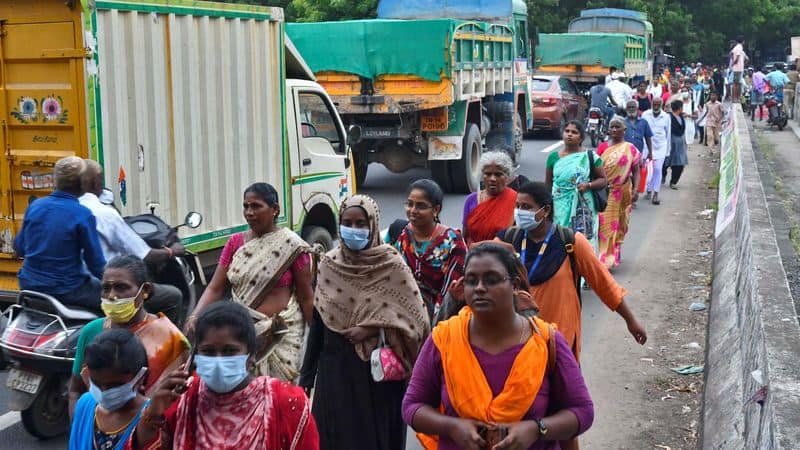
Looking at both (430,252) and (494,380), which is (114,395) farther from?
(430,252)

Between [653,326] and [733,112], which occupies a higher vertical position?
[733,112]

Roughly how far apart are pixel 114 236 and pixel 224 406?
3058mm

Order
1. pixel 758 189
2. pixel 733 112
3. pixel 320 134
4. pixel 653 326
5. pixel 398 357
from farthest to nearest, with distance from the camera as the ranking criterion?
pixel 733 112 < pixel 758 189 < pixel 320 134 < pixel 653 326 < pixel 398 357

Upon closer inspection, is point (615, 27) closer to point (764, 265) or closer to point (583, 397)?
point (764, 265)

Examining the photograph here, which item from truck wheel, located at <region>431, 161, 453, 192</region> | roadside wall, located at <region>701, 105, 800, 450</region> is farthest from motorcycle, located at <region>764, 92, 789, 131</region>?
roadside wall, located at <region>701, 105, 800, 450</region>

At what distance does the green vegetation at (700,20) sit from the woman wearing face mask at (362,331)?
3557 cm

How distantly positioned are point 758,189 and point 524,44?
8725mm

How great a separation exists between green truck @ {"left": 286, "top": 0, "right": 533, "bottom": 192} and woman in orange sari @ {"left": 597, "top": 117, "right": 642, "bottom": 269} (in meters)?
3.86

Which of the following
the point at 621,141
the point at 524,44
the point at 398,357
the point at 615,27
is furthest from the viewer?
the point at 615,27

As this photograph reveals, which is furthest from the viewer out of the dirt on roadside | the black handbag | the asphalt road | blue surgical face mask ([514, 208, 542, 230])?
the black handbag

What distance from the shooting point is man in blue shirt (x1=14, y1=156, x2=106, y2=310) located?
536 cm

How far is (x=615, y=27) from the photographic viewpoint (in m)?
34.7

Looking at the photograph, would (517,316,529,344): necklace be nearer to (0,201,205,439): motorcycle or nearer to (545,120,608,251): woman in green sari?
(0,201,205,439): motorcycle

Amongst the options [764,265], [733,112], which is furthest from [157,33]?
[733,112]
